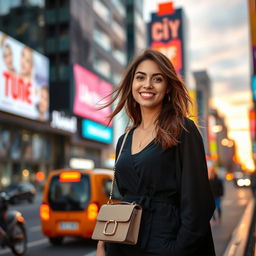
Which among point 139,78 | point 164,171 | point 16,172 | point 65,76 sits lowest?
point 164,171

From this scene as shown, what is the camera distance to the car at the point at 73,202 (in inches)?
387

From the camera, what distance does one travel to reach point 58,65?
48719 millimetres

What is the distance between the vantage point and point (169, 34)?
51156 mm

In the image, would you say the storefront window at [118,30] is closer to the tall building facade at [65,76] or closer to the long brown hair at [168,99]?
the tall building facade at [65,76]

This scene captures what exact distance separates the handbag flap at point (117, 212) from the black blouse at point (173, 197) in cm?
9

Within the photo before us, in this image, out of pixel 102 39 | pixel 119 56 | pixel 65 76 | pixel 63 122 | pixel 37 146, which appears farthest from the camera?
pixel 119 56

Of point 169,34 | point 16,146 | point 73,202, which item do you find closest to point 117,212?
point 73,202

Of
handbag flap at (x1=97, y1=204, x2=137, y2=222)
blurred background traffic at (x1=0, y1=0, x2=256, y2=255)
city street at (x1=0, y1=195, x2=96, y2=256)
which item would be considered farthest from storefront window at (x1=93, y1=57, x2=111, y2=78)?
handbag flap at (x1=97, y1=204, x2=137, y2=222)

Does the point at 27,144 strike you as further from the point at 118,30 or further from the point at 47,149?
the point at 118,30

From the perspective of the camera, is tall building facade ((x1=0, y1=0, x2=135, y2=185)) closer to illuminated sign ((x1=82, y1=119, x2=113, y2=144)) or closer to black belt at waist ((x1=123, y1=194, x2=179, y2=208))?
illuminated sign ((x1=82, y1=119, x2=113, y2=144))

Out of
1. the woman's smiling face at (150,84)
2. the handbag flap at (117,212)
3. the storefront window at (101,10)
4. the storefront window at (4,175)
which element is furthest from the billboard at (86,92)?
the handbag flap at (117,212)

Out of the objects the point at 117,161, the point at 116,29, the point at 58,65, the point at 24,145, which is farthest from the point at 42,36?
the point at 117,161

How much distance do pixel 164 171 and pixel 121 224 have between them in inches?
12.9

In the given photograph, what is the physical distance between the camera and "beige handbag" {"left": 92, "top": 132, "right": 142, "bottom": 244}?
2.15 meters
